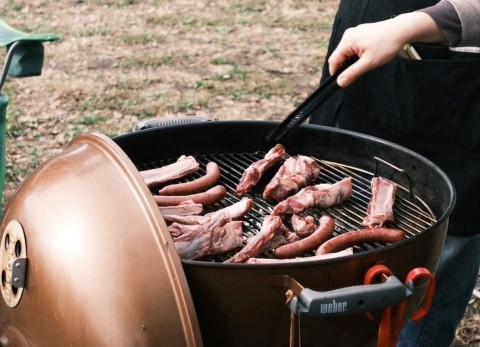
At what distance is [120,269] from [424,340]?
1804mm

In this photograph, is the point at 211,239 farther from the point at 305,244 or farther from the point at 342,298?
the point at 342,298

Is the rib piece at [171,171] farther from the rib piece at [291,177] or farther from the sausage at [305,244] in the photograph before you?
the sausage at [305,244]

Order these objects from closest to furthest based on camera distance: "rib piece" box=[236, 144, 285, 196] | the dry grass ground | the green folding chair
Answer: "rib piece" box=[236, 144, 285, 196] < the green folding chair < the dry grass ground

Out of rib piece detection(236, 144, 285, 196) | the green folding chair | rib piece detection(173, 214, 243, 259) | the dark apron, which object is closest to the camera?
rib piece detection(173, 214, 243, 259)

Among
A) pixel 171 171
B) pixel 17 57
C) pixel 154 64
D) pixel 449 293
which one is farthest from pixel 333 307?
pixel 154 64

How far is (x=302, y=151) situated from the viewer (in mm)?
2652

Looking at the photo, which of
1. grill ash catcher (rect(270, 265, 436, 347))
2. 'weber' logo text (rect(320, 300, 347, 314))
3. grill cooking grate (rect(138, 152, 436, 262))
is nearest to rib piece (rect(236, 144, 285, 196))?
grill cooking grate (rect(138, 152, 436, 262))

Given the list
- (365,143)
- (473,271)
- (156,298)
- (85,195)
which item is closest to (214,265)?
(156,298)

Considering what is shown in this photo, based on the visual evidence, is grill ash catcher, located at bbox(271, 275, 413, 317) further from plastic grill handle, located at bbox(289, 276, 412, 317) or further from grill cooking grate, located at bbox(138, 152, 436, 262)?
grill cooking grate, located at bbox(138, 152, 436, 262)

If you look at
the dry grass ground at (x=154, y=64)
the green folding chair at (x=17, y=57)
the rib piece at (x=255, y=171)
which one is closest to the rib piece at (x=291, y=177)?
the rib piece at (x=255, y=171)

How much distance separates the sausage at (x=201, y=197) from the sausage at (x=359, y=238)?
0.41 m

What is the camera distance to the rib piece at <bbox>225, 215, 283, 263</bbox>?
77.2 inches

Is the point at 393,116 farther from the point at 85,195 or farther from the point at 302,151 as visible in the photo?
the point at 85,195

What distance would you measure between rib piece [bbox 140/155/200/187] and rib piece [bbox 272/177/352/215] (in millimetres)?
355
